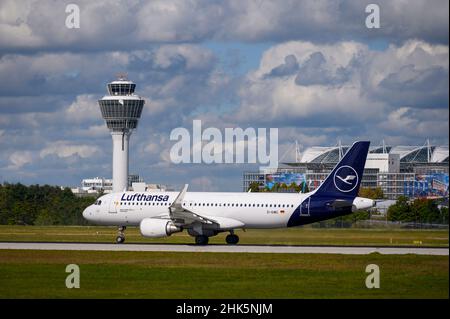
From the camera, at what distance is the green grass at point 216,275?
3562 cm

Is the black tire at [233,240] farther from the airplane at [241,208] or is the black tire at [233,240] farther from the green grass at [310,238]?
the green grass at [310,238]

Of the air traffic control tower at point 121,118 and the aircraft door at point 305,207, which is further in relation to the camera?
the air traffic control tower at point 121,118

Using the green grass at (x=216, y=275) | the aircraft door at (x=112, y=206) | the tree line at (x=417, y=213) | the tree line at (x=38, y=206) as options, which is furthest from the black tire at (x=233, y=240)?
the tree line at (x=38, y=206)

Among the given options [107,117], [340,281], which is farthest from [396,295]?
[107,117]

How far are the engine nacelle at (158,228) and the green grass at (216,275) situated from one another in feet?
27.4

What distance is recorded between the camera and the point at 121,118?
173 metres

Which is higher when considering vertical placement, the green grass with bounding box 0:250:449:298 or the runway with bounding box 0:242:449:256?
the runway with bounding box 0:242:449:256

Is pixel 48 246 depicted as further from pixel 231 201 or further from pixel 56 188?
pixel 56 188

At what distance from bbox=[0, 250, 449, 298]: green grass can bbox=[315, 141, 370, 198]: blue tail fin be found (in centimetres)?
1284

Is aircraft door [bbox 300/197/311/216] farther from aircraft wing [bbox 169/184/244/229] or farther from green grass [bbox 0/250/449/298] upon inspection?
green grass [bbox 0/250/449/298]

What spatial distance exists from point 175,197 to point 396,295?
3521cm

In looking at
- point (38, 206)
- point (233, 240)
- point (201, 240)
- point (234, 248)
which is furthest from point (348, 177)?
point (38, 206)

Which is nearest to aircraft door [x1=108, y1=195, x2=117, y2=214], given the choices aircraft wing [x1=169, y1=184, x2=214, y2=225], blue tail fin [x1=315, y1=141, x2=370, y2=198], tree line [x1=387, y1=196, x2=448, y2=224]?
aircraft wing [x1=169, y1=184, x2=214, y2=225]

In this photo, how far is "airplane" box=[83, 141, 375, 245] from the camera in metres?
64.6
